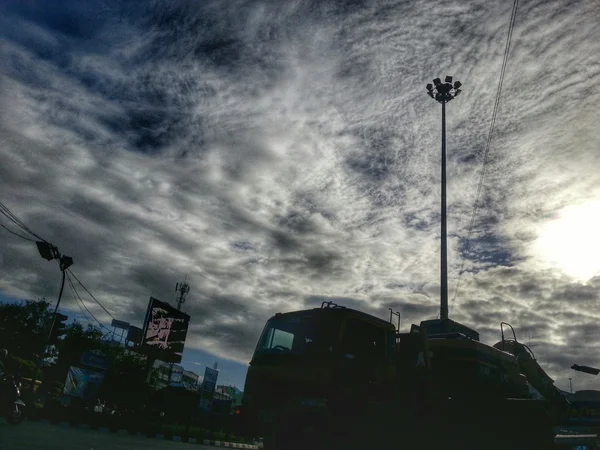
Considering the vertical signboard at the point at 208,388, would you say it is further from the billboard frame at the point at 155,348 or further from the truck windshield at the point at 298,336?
the truck windshield at the point at 298,336

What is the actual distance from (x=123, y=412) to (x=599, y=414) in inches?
1056

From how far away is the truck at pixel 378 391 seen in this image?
539 centimetres

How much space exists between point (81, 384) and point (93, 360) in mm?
10059

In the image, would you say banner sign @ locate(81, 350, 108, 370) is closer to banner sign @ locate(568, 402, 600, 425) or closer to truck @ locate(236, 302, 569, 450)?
truck @ locate(236, 302, 569, 450)

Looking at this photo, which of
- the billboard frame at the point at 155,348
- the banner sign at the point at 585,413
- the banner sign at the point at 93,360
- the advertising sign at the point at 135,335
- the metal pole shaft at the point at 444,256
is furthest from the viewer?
the banner sign at the point at 93,360

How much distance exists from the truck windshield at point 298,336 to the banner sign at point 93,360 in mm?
28963

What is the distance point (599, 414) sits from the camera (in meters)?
7.88

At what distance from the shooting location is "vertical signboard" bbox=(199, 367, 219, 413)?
99.9 ft

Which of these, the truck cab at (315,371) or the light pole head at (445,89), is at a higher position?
the light pole head at (445,89)

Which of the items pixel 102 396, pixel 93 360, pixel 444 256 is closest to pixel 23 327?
pixel 93 360

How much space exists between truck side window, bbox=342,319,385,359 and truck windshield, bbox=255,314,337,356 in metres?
0.32

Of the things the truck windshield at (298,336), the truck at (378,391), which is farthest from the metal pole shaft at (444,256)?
the truck windshield at (298,336)

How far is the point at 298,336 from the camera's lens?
736 centimetres

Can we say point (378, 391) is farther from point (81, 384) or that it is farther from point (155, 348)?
point (155, 348)
